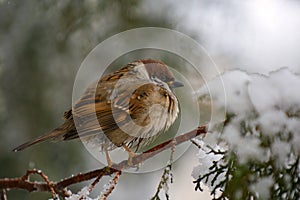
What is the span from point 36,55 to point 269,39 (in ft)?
4.11

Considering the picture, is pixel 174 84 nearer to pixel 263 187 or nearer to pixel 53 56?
pixel 263 187

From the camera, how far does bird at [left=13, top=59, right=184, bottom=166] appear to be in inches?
56.9

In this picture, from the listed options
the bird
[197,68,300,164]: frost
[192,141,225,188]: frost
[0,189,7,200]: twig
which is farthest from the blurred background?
[197,68,300,164]: frost

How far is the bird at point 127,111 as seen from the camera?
1.45 meters

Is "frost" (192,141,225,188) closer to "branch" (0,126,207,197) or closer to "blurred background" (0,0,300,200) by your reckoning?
"branch" (0,126,207,197)

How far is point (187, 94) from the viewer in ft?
7.13

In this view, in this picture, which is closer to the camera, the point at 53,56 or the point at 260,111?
the point at 260,111

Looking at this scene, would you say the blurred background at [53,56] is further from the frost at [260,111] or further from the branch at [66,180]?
the frost at [260,111]

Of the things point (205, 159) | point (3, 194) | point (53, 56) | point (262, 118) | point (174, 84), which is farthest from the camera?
point (53, 56)

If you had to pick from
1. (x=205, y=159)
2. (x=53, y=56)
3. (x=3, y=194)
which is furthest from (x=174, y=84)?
(x=53, y=56)

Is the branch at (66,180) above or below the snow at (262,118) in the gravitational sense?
above

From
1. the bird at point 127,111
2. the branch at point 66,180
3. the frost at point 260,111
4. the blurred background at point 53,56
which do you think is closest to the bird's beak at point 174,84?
the bird at point 127,111

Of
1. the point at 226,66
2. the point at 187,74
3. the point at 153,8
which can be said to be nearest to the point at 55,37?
the point at 153,8

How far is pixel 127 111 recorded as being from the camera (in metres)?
1.49
